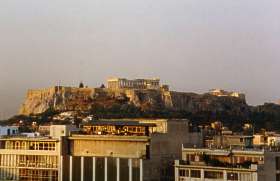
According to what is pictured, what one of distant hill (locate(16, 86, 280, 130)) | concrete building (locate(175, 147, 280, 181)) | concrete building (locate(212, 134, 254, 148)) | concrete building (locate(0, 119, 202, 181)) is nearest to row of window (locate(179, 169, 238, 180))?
concrete building (locate(175, 147, 280, 181))

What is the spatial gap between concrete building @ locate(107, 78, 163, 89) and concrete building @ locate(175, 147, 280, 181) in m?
123

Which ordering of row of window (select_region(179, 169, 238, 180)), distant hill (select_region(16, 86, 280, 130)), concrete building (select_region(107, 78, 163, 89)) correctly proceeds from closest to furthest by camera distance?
row of window (select_region(179, 169, 238, 180))
distant hill (select_region(16, 86, 280, 130))
concrete building (select_region(107, 78, 163, 89))

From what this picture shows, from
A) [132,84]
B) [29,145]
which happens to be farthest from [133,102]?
[29,145]

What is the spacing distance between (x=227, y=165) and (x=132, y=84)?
13077 centimetres

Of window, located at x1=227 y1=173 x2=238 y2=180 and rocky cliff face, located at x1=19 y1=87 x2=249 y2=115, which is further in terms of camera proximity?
rocky cliff face, located at x1=19 y1=87 x2=249 y2=115

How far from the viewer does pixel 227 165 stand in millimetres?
42125

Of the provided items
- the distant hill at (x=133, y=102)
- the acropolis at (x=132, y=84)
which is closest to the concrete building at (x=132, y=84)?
the acropolis at (x=132, y=84)

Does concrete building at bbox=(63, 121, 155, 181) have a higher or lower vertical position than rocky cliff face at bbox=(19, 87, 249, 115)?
lower

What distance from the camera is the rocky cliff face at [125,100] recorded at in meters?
146

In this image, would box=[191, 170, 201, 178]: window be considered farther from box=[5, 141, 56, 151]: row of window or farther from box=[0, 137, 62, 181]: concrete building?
box=[5, 141, 56, 151]: row of window

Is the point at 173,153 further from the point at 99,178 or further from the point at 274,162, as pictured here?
the point at 274,162

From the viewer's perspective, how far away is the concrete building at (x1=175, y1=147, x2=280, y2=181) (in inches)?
1587

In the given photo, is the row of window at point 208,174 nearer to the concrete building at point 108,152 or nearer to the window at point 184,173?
the window at point 184,173

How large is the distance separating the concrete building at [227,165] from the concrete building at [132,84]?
123 meters
